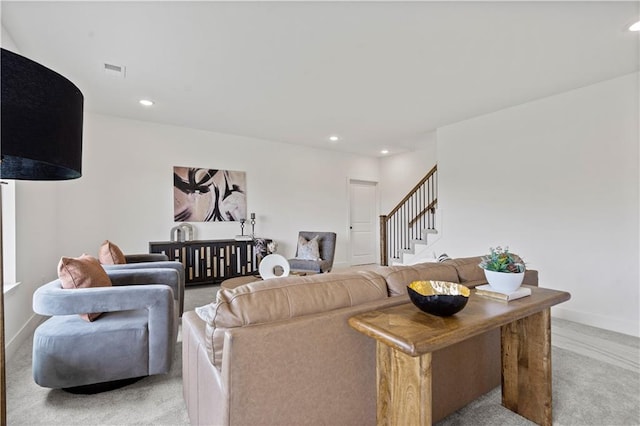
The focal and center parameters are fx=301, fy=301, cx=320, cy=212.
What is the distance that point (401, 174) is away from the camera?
21.8 feet

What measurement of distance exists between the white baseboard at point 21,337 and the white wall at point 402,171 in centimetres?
576

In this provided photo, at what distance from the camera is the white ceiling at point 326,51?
2.06 metres

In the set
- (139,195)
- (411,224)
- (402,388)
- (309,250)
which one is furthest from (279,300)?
(411,224)

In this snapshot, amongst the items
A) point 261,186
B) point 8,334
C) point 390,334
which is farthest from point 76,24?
point 261,186

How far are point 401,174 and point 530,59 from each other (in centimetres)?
399

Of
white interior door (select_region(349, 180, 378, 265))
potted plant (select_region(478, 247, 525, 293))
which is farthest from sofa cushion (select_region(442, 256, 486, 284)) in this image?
white interior door (select_region(349, 180, 378, 265))

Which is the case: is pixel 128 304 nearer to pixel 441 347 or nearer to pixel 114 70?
pixel 441 347

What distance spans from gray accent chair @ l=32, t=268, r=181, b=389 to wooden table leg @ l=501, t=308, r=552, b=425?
2086 mm

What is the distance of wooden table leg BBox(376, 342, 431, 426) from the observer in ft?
3.49

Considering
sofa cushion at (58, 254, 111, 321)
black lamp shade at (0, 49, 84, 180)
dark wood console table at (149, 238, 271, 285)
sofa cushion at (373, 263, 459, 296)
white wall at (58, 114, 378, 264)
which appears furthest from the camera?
dark wood console table at (149, 238, 271, 285)

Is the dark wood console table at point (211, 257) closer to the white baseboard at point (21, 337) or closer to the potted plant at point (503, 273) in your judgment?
the white baseboard at point (21, 337)

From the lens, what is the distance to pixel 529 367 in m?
1.67

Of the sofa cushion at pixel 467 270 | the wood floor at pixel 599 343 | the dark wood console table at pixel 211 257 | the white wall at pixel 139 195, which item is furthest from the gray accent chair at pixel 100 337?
the wood floor at pixel 599 343

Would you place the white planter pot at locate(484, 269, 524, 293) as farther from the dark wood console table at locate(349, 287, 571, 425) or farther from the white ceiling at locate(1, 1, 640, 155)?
the white ceiling at locate(1, 1, 640, 155)
